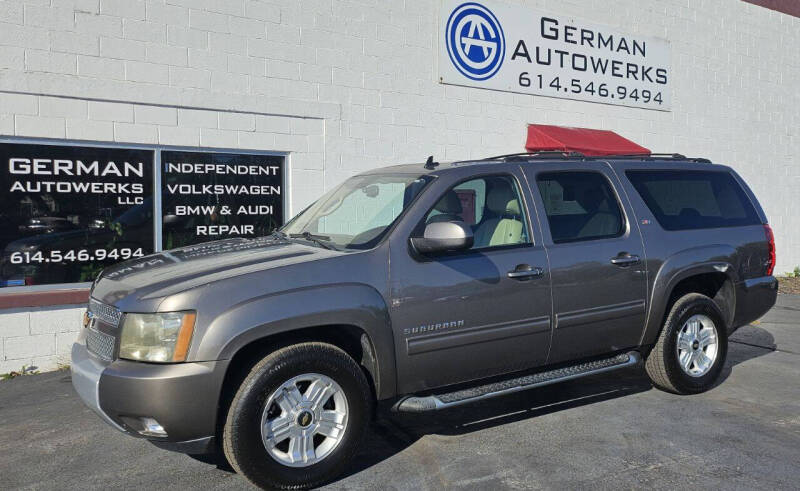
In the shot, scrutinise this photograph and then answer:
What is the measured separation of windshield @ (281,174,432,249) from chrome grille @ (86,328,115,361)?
142 centimetres

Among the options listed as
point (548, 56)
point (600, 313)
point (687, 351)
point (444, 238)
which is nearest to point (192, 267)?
Result: point (444, 238)

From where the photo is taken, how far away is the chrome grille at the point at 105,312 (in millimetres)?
3808

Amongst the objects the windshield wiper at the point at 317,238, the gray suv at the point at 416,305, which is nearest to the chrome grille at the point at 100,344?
the gray suv at the point at 416,305

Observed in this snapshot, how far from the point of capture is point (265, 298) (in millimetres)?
3727

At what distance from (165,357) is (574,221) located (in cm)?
299

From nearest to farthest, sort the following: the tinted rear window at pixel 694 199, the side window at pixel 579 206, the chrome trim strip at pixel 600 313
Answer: the chrome trim strip at pixel 600 313 → the side window at pixel 579 206 → the tinted rear window at pixel 694 199

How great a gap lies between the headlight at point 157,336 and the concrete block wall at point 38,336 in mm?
3780

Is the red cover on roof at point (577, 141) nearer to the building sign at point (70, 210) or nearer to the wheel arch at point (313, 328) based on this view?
the building sign at point (70, 210)

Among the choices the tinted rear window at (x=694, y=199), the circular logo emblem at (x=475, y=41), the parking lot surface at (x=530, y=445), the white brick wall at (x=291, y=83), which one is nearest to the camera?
the parking lot surface at (x=530, y=445)

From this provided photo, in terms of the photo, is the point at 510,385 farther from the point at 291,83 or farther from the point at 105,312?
the point at 291,83

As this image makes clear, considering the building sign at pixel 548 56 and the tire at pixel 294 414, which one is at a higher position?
the building sign at pixel 548 56

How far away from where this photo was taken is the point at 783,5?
46.9ft

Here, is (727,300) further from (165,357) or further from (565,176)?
(165,357)

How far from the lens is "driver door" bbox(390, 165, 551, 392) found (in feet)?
13.7
